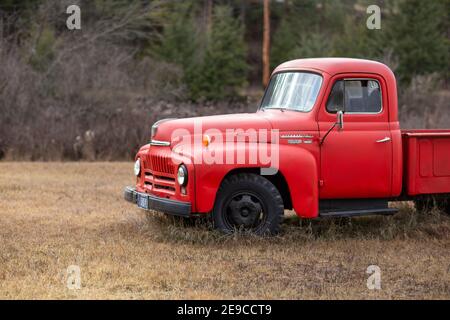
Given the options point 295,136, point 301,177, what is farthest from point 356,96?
point 301,177

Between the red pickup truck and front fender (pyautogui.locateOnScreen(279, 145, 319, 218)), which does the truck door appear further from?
front fender (pyautogui.locateOnScreen(279, 145, 319, 218))

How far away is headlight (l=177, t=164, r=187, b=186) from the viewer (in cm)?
906

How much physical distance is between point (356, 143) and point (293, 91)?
1.02 metres

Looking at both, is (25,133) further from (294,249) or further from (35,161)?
(294,249)

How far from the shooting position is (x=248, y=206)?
932 cm

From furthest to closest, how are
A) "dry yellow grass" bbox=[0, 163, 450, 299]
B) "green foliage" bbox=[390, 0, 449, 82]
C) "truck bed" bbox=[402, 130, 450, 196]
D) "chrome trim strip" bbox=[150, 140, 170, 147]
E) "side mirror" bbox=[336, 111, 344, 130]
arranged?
"green foliage" bbox=[390, 0, 449, 82], "truck bed" bbox=[402, 130, 450, 196], "chrome trim strip" bbox=[150, 140, 170, 147], "side mirror" bbox=[336, 111, 344, 130], "dry yellow grass" bbox=[0, 163, 450, 299]

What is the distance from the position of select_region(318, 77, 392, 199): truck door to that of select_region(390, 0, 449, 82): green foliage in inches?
1359

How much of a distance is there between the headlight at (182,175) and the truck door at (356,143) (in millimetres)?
1584

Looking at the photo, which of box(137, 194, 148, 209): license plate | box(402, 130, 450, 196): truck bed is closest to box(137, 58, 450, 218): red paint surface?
box(402, 130, 450, 196): truck bed

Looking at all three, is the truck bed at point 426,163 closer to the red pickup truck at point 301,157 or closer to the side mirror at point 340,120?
the red pickup truck at point 301,157

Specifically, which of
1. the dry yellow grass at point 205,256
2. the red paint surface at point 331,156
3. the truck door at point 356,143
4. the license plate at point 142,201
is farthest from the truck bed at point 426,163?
the license plate at point 142,201

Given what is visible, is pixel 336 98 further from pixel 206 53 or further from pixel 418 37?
pixel 418 37
